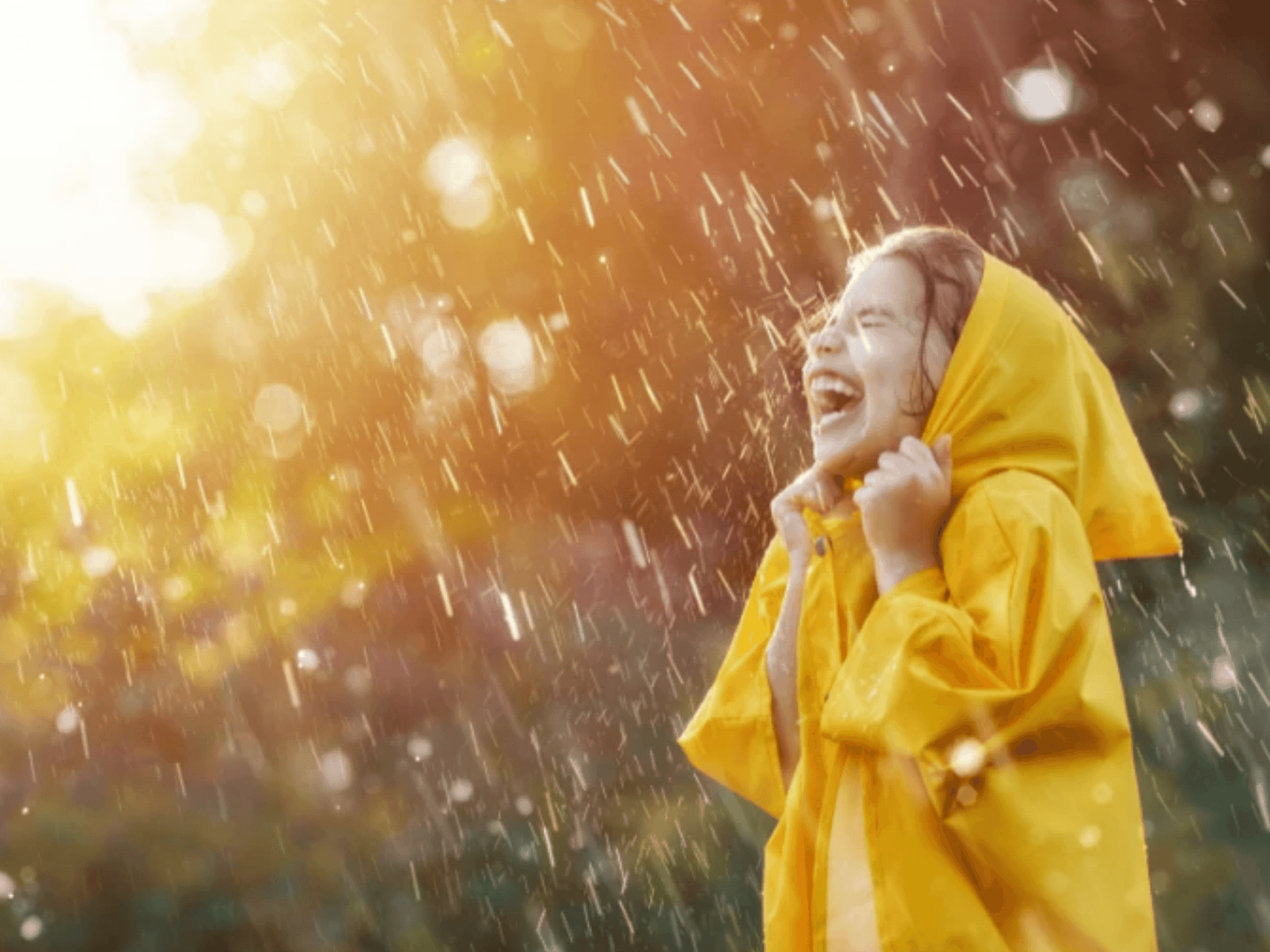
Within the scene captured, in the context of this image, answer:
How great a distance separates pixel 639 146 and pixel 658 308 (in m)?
0.72

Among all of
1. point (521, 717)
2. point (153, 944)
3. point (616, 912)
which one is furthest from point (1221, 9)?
point (153, 944)

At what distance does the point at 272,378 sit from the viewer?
5406 mm

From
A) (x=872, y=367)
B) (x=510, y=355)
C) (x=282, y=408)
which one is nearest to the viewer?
(x=872, y=367)

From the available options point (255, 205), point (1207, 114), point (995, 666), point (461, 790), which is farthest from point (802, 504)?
point (255, 205)

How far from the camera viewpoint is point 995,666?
161 centimetres

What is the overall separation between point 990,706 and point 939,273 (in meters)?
0.81

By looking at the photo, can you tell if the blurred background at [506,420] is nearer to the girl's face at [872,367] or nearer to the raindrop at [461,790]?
the raindrop at [461,790]

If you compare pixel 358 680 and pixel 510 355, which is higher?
pixel 510 355

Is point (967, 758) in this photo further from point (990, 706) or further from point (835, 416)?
point (835, 416)

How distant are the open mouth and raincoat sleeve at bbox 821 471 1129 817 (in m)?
0.34

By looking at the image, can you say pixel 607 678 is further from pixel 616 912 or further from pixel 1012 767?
pixel 1012 767

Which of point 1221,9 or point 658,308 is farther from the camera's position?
point 658,308

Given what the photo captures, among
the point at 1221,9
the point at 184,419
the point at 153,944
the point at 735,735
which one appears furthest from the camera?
the point at 184,419

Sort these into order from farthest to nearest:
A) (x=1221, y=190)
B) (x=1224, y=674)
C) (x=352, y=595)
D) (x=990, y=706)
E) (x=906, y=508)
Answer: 1. (x=352, y=595)
2. (x=1221, y=190)
3. (x=1224, y=674)
4. (x=906, y=508)
5. (x=990, y=706)
